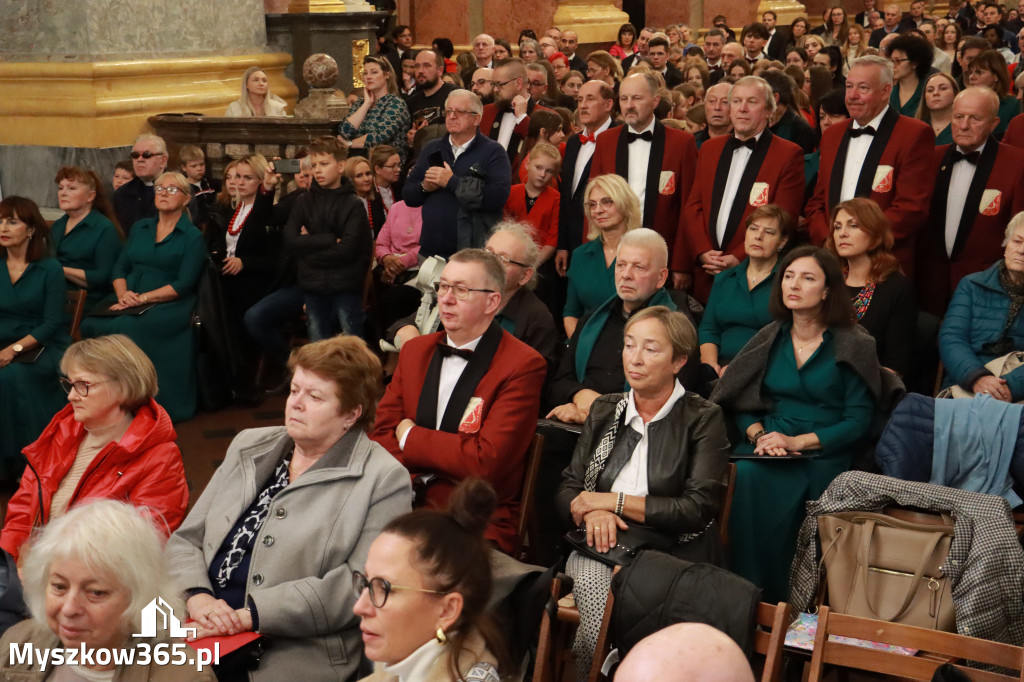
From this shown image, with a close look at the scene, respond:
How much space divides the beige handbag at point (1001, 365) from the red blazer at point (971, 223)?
114 centimetres

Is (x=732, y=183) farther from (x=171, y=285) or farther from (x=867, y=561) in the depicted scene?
(x=171, y=285)

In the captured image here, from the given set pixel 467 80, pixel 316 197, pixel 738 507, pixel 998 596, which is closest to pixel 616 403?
pixel 738 507

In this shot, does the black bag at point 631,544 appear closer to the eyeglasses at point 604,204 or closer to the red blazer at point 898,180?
the eyeglasses at point 604,204

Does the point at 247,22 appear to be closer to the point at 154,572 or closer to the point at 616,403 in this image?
the point at 616,403

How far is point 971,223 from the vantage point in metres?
5.54

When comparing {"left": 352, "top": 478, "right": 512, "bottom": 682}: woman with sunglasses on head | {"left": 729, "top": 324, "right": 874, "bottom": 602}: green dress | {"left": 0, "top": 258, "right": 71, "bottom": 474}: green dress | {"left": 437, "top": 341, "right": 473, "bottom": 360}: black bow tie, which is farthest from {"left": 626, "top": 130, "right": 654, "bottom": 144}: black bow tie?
{"left": 352, "top": 478, "right": 512, "bottom": 682}: woman with sunglasses on head

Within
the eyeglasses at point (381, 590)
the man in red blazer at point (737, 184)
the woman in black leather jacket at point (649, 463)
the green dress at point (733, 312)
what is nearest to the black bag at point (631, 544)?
the woman in black leather jacket at point (649, 463)

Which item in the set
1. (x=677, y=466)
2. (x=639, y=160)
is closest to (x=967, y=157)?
(x=639, y=160)

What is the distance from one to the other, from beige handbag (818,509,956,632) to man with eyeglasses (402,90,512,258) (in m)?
3.19

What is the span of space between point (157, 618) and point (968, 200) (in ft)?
14.2

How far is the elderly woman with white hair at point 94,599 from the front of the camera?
2639 millimetres

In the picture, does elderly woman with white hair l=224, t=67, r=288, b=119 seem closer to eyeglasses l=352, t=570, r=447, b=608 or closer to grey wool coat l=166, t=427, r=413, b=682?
grey wool coat l=166, t=427, r=413, b=682

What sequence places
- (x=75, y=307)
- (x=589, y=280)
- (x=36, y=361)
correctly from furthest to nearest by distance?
(x=75, y=307), (x=36, y=361), (x=589, y=280)

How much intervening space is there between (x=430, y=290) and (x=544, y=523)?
1.31 metres
